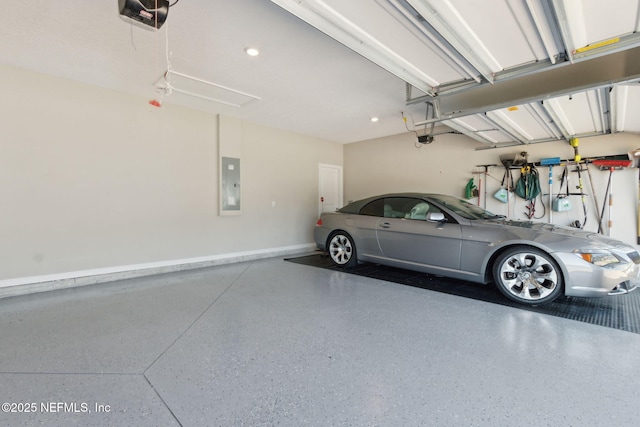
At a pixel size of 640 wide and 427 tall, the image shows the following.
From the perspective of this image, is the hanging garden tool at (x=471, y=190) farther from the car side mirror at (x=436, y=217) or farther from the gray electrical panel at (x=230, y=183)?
the gray electrical panel at (x=230, y=183)

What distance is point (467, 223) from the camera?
3.38 meters

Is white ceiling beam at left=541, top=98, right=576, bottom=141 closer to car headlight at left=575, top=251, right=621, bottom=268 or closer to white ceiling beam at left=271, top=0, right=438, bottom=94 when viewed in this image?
white ceiling beam at left=271, top=0, right=438, bottom=94

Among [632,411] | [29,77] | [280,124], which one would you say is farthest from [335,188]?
[632,411]

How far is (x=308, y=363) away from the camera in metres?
1.85

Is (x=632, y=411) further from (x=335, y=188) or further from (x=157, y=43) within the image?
(x=335, y=188)

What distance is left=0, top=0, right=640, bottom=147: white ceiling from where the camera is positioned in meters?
1.89

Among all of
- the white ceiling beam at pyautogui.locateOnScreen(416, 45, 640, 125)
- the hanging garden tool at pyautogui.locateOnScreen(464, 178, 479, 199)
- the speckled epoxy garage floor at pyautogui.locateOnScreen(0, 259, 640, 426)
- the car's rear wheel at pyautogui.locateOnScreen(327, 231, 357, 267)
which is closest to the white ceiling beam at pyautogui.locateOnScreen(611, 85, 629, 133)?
the white ceiling beam at pyautogui.locateOnScreen(416, 45, 640, 125)

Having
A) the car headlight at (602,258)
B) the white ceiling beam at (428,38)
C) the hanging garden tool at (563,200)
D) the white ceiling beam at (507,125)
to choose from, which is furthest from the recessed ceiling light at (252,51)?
the hanging garden tool at (563,200)

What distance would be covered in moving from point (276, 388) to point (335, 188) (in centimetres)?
576

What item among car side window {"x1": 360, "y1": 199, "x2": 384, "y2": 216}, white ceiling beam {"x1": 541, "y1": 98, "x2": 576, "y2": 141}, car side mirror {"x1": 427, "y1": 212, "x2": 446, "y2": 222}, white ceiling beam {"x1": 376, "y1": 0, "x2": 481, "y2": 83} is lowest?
car side mirror {"x1": 427, "y1": 212, "x2": 446, "y2": 222}

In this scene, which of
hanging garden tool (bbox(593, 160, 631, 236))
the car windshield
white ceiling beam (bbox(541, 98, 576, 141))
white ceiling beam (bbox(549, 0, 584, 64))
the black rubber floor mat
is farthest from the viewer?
hanging garden tool (bbox(593, 160, 631, 236))

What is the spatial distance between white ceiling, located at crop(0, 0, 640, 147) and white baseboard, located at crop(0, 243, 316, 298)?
8.09ft

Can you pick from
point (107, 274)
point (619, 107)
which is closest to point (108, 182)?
point (107, 274)

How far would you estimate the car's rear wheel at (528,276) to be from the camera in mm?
2803
